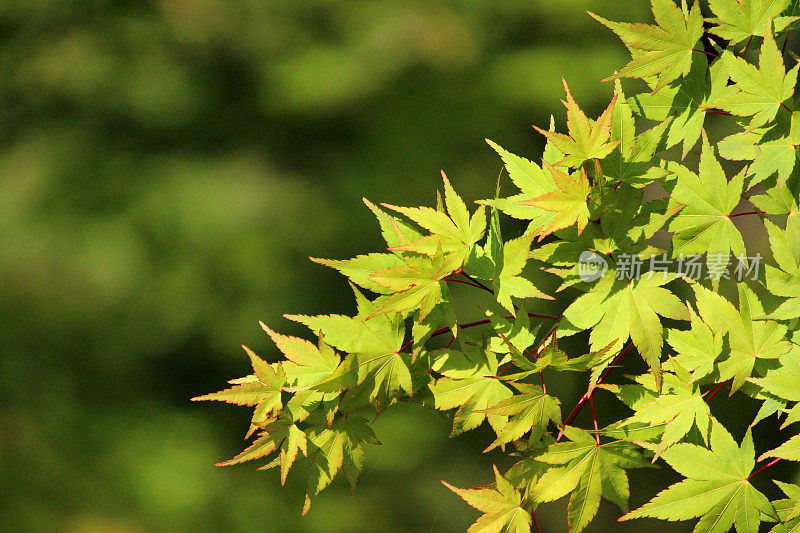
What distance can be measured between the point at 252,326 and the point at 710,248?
80cm

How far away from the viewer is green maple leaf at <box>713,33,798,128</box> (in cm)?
58

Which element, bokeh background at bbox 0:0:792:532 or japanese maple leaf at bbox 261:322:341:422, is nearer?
japanese maple leaf at bbox 261:322:341:422

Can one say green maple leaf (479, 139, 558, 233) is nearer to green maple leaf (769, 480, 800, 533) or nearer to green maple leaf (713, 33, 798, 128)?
green maple leaf (713, 33, 798, 128)

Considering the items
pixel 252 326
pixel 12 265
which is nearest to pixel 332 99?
pixel 252 326

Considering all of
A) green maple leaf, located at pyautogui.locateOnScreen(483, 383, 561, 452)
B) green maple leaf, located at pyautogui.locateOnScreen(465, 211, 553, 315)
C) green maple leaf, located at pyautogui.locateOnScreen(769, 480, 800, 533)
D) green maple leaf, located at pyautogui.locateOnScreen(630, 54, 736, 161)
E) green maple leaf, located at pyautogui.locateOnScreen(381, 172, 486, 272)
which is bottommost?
green maple leaf, located at pyautogui.locateOnScreen(769, 480, 800, 533)

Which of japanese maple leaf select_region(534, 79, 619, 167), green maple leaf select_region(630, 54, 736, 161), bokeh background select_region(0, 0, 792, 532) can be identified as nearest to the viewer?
japanese maple leaf select_region(534, 79, 619, 167)

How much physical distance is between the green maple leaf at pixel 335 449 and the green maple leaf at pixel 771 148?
527mm

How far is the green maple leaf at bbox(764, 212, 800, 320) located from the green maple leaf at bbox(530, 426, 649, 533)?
0.75 ft

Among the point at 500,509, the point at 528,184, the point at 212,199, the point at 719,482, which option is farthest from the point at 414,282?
the point at 212,199

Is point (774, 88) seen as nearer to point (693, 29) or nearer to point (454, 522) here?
point (693, 29)

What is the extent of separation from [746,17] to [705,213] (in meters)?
0.23

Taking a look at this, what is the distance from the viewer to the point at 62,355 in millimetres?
1024

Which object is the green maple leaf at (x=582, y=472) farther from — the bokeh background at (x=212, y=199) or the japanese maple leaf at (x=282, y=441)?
the bokeh background at (x=212, y=199)

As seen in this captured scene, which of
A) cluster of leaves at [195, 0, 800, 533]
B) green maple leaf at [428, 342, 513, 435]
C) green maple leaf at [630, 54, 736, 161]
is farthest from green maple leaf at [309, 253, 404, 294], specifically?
green maple leaf at [630, 54, 736, 161]
